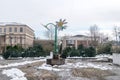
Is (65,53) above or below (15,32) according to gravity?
below

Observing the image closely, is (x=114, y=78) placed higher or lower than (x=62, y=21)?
lower

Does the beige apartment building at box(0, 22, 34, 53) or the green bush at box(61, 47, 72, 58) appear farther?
the beige apartment building at box(0, 22, 34, 53)

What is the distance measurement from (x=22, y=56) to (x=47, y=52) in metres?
6.78

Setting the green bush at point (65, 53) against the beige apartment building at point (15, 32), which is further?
the beige apartment building at point (15, 32)

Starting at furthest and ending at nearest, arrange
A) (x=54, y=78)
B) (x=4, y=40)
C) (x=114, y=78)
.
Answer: (x=4, y=40) → (x=114, y=78) → (x=54, y=78)

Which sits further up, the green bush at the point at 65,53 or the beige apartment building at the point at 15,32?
the beige apartment building at the point at 15,32

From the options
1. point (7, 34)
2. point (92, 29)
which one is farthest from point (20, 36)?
point (92, 29)

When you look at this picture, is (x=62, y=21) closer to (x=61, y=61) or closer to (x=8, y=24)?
(x=61, y=61)

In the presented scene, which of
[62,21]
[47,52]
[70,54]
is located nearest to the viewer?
[62,21]

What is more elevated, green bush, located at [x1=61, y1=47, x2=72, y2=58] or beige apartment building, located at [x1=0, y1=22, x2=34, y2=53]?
beige apartment building, located at [x1=0, y1=22, x2=34, y2=53]

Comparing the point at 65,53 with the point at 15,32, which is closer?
the point at 65,53

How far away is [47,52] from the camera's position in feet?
182

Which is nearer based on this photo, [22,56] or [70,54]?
[70,54]

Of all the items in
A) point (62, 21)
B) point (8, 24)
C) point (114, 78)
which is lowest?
point (114, 78)
